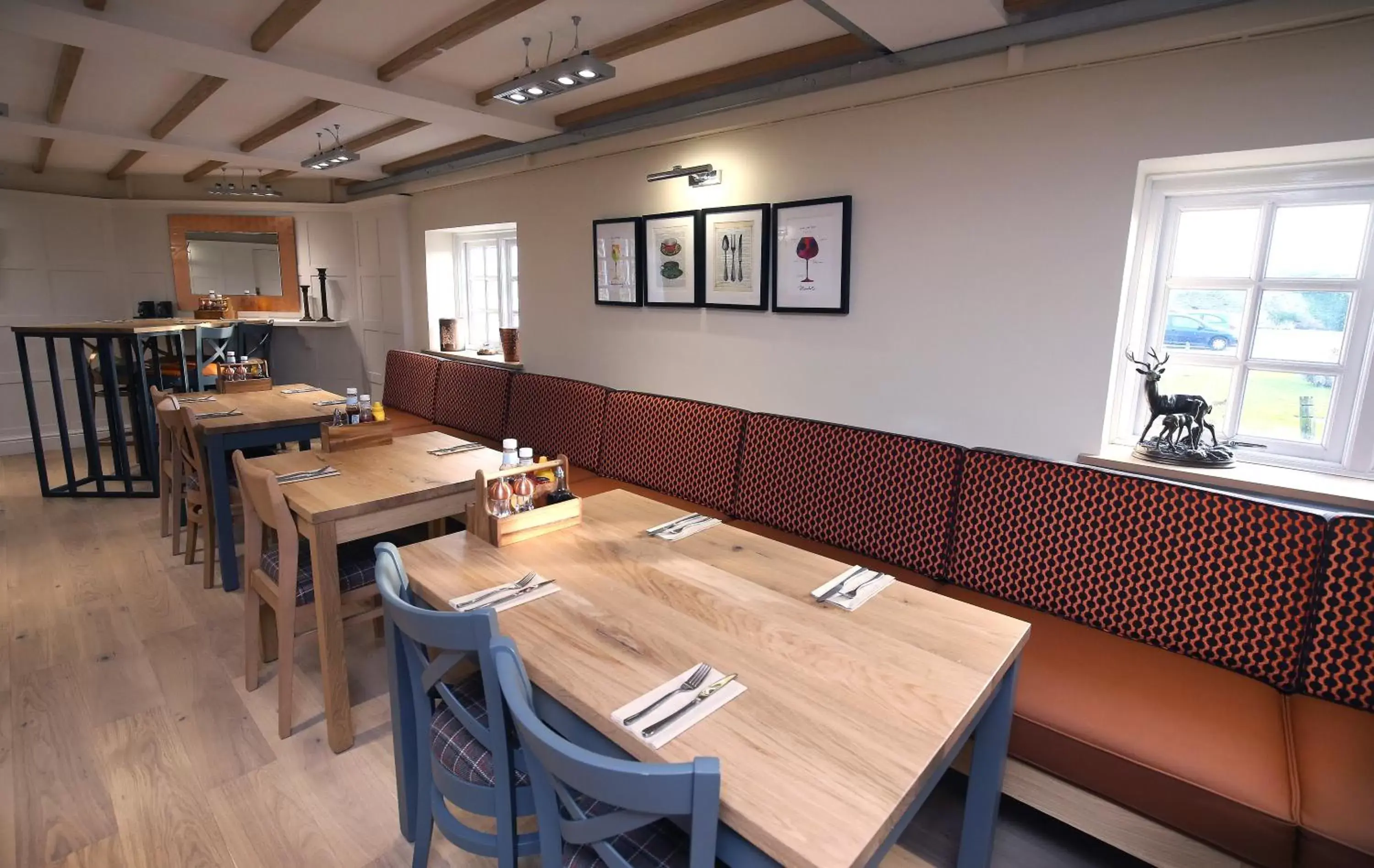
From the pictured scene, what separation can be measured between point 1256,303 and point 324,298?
6812mm

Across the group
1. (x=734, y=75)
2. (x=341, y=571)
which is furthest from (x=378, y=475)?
(x=734, y=75)

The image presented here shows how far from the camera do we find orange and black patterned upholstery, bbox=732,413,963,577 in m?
2.33

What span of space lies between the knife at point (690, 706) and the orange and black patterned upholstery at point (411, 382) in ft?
14.0

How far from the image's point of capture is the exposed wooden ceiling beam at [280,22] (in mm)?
2373

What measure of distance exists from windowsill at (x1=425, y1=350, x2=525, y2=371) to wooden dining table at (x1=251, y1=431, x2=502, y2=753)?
7.31 feet

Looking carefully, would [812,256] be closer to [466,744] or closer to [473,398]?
[466,744]

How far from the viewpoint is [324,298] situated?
20.8 feet

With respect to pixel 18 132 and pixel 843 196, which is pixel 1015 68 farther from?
pixel 18 132

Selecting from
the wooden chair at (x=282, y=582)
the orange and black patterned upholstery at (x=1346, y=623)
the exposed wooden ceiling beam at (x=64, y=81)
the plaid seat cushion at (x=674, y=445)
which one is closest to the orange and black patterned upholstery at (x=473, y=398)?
the plaid seat cushion at (x=674, y=445)

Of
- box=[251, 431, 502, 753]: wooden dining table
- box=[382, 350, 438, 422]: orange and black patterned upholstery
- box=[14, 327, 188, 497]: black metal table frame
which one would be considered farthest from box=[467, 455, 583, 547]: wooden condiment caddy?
box=[14, 327, 188, 497]: black metal table frame

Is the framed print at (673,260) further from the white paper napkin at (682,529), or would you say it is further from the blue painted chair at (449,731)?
the blue painted chair at (449,731)

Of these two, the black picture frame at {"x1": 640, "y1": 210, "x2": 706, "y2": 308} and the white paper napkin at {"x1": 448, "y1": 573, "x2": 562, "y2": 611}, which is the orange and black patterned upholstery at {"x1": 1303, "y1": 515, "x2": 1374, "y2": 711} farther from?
the black picture frame at {"x1": 640, "y1": 210, "x2": 706, "y2": 308}

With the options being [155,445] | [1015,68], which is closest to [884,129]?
[1015,68]

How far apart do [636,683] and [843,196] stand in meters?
2.33
